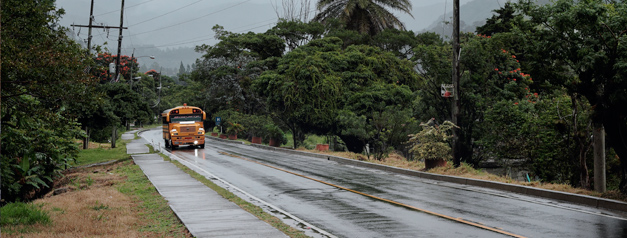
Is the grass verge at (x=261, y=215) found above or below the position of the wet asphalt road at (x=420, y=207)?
below

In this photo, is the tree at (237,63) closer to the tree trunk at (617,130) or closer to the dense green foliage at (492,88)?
the dense green foliage at (492,88)

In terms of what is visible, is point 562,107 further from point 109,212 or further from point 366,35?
point 366,35

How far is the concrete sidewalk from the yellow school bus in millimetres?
20346

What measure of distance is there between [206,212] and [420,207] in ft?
17.1

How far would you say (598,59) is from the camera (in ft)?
43.2

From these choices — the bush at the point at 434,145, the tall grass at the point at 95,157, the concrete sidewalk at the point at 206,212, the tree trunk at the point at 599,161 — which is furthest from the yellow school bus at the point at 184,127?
the tree trunk at the point at 599,161

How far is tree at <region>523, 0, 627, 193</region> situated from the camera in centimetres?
1283

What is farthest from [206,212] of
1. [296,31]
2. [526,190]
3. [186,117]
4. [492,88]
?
[296,31]

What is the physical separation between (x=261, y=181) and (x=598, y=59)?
11620 mm

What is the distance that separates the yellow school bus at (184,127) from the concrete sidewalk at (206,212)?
2035 centimetres

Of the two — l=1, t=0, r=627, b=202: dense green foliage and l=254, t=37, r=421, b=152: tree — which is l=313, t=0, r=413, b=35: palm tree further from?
l=254, t=37, r=421, b=152: tree

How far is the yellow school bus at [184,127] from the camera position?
39.8 meters

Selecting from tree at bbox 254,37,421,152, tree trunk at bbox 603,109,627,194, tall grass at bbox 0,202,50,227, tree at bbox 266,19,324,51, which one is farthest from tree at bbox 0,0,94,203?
tree at bbox 266,19,324,51

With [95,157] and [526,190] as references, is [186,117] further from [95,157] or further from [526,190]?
[526,190]
